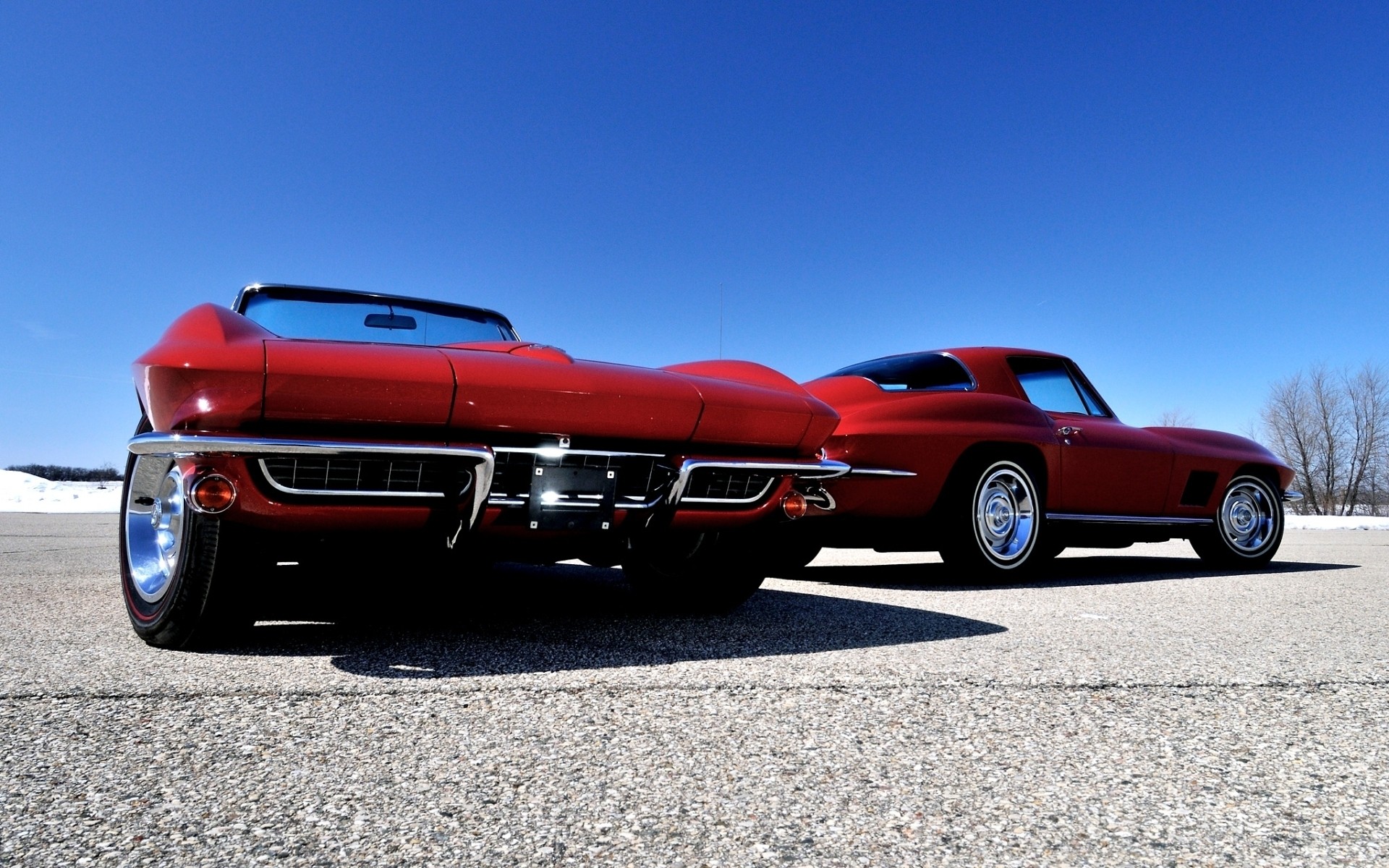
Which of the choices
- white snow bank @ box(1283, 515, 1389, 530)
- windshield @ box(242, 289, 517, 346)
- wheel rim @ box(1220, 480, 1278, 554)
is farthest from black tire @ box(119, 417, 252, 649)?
white snow bank @ box(1283, 515, 1389, 530)

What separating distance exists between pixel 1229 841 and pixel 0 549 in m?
7.32

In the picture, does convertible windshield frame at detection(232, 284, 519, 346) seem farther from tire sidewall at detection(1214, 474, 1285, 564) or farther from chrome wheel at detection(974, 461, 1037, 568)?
tire sidewall at detection(1214, 474, 1285, 564)

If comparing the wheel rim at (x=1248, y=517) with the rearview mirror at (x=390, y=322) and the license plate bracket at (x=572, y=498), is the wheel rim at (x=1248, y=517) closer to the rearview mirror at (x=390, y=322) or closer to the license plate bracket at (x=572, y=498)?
the license plate bracket at (x=572, y=498)

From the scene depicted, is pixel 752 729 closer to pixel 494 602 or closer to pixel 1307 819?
pixel 1307 819

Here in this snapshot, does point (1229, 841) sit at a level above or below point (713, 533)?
below

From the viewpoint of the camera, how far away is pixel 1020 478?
15.8 feet

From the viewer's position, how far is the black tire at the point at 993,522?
4.57 meters

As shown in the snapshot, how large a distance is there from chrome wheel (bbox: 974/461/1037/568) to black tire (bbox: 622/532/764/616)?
6.15 ft

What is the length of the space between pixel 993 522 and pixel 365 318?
3279 millimetres

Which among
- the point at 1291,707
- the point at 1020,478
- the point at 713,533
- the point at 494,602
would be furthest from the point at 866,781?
the point at 1020,478

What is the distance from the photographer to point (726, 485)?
283cm

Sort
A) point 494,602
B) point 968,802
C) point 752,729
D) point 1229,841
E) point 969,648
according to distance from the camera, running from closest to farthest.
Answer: point 1229,841 < point 968,802 < point 752,729 < point 969,648 < point 494,602

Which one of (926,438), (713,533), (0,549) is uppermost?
(926,438)

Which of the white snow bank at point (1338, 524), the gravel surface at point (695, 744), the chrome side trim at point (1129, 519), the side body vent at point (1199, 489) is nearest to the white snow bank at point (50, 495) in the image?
the gravel surface at point (695, 744)
